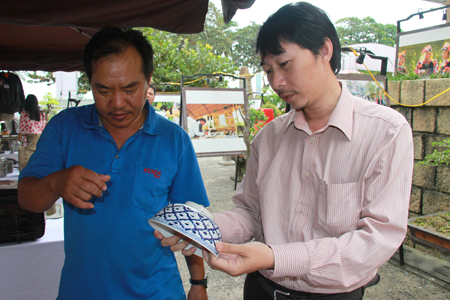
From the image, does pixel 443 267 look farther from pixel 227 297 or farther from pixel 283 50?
pixel 283 50

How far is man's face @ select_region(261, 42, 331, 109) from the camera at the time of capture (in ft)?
3.79

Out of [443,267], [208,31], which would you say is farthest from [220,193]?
[208,31]

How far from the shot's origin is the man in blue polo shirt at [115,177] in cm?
137

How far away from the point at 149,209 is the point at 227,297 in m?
2.27

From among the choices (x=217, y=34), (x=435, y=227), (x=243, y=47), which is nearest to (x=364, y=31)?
(x=243, y=47)

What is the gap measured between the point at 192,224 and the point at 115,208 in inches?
23.5

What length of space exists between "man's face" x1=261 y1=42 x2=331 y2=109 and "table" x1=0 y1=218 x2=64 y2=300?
6.06ft

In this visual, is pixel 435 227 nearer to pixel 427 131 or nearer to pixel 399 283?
pixel 399 283

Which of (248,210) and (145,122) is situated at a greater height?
(145,122)

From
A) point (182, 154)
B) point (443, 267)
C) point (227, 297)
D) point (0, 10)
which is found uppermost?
point (0, 10)

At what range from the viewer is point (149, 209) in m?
1.45

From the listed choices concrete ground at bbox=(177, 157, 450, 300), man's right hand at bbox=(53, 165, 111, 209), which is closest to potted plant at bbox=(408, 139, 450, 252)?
concrete ground at bbox=(177, 157, 450, 300)

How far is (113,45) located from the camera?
1441 millimetres

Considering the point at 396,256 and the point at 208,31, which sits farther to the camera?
the point at 208,31
